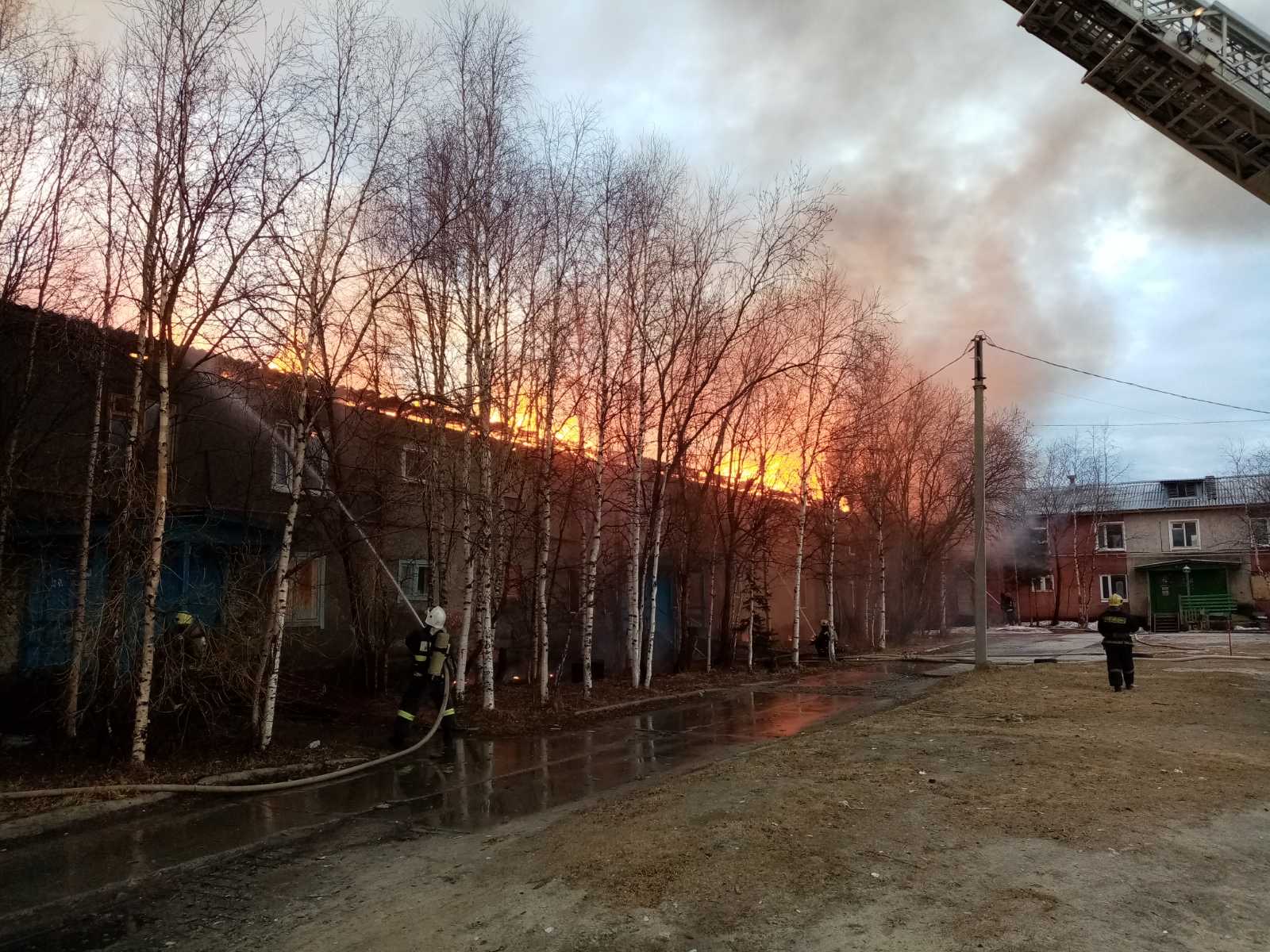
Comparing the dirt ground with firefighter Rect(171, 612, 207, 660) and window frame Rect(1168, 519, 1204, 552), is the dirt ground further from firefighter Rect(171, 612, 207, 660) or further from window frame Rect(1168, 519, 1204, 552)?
window frame Rect(1168, 519, 1204, 552)

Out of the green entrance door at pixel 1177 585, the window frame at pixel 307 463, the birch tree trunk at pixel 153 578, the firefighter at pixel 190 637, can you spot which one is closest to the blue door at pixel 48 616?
the firefighter at pixel 190 637

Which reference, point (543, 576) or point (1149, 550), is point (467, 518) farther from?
point (1149, 550)

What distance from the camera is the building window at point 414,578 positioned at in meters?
16.9

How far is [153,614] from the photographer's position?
8.13 metres

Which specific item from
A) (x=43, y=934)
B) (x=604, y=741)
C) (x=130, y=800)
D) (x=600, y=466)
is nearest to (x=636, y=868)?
(x=43, y=934)

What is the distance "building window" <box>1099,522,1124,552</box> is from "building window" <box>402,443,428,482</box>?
46.0 metres

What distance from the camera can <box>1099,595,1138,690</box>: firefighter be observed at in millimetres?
12891

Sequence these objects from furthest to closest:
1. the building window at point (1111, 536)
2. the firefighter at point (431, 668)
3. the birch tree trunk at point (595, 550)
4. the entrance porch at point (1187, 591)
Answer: the building window at point (1111, 536) → the entrance porch at point (1187, 591) → the birch tree trunk at point (595, 550) → the firefighter at point (431, 668)

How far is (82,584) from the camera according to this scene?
8719 mm

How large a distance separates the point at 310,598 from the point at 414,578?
2.70m

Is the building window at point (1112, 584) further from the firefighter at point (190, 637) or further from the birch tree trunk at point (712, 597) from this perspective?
the firefighter at point (190, 637)

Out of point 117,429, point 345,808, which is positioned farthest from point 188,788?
point 117,429

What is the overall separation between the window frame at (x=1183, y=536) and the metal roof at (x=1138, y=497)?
75 cm

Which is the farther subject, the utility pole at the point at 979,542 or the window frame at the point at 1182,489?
the window frame at the point at 1182,489
